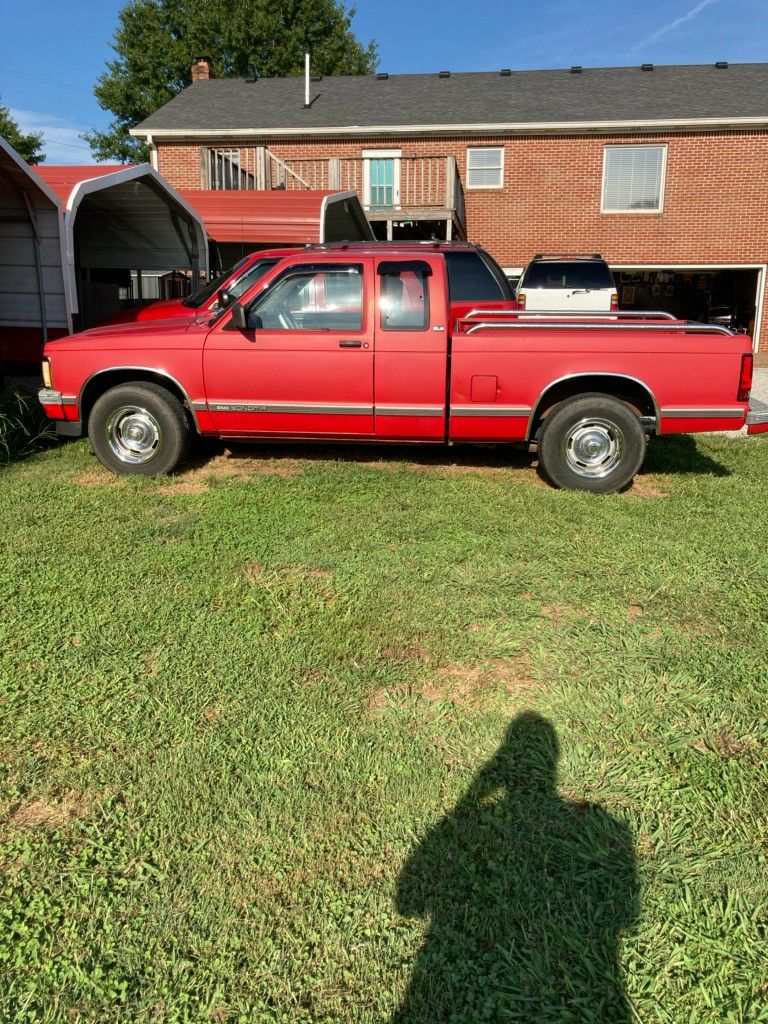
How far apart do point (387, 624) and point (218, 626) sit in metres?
0.86

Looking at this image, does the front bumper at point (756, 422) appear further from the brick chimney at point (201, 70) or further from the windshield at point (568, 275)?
the brick chimney at point (201, 70)

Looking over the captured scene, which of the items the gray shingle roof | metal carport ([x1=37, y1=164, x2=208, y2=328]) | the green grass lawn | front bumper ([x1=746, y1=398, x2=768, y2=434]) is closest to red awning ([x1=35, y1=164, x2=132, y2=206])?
metal carport ([x1=37, y1=164, x2=208, y2=328])

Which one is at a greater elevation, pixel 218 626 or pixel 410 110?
pixel 410 110

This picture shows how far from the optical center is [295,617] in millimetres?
3938

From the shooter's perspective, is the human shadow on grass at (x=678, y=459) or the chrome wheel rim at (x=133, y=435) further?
the human shadow on grass at (x=678, y=459)

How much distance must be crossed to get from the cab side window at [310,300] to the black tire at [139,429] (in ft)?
3.46

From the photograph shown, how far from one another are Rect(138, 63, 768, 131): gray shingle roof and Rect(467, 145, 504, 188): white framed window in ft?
2.29

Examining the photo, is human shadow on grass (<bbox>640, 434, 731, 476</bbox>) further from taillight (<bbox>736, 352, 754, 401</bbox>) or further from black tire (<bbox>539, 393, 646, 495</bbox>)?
taillight (<bbox>736, 352, 754, 401</bbox>)

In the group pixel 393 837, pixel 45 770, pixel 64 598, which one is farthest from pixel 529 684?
pixel 64 598

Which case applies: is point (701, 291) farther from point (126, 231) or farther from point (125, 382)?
point (125, 382)

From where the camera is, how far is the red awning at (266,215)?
44.7 ft

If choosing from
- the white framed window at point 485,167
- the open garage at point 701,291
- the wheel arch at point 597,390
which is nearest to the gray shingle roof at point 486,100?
the white framed window at point 485,167

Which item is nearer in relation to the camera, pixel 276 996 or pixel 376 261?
pixel 276 996

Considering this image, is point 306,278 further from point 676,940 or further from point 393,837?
point 676,940
